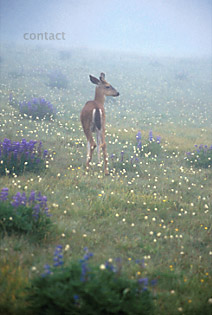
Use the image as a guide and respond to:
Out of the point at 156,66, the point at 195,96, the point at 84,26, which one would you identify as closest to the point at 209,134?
the point at 195,96

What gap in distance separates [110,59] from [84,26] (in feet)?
239

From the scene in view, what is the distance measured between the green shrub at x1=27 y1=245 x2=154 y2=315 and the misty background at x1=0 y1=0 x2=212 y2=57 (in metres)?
71.2

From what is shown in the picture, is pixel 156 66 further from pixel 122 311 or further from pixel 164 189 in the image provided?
pixel 122 311

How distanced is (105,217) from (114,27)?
10290 cm

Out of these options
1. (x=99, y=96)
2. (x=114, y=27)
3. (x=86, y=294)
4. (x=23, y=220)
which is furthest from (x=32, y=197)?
(x=114, y=27)

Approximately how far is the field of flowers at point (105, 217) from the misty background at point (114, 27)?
63.2 m

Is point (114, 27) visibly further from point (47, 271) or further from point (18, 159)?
point (47, 271)

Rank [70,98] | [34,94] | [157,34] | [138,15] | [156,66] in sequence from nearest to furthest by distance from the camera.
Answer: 1. [34,94]
2. [70,98]
3. [156,66]
4. [157,34]
5. [138,15]

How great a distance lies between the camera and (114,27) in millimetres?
98562

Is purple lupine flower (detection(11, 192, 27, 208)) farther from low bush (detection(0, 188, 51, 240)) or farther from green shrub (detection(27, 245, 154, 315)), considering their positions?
green shrub (detection(27, 245, 154, 315))

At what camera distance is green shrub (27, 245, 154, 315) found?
2973 mm

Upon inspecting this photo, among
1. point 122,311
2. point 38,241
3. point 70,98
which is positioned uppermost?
point 70,98

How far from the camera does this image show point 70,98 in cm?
1947

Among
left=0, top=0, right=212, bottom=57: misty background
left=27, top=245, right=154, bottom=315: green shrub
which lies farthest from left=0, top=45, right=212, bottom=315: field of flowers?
left=0, top=0, right=212, bottom=57: misty background
